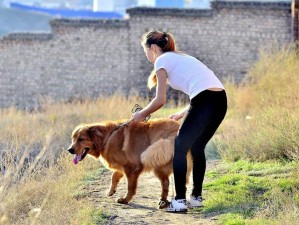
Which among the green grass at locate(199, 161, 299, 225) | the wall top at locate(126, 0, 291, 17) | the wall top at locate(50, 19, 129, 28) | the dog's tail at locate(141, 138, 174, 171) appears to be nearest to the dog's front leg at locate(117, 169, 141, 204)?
the dog's tail at locate(141, 138, 174, 171)

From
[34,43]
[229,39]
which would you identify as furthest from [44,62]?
[229,39]

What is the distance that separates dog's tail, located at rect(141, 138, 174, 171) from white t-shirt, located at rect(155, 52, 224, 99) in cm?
73

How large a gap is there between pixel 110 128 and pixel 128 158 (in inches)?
18.6

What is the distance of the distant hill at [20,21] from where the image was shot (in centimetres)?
5566

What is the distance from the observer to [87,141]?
1026 cm

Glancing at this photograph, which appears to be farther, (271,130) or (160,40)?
(271,130)

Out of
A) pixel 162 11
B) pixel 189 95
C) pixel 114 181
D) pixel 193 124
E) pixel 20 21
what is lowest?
pixel 114 181

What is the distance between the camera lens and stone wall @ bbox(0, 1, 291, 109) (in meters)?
28.8

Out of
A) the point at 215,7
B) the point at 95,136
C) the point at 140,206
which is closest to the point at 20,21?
the point at 215,7

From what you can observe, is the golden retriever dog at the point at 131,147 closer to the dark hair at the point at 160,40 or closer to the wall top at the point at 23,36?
the dark hair at the point at 160,40

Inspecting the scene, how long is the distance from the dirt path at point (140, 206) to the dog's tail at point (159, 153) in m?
0.53

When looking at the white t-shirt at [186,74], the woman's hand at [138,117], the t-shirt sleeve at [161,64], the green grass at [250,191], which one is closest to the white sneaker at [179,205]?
the green grass at [250,191]

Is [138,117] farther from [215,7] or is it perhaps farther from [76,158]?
[215,7]

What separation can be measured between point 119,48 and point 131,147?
1957 centimetres
